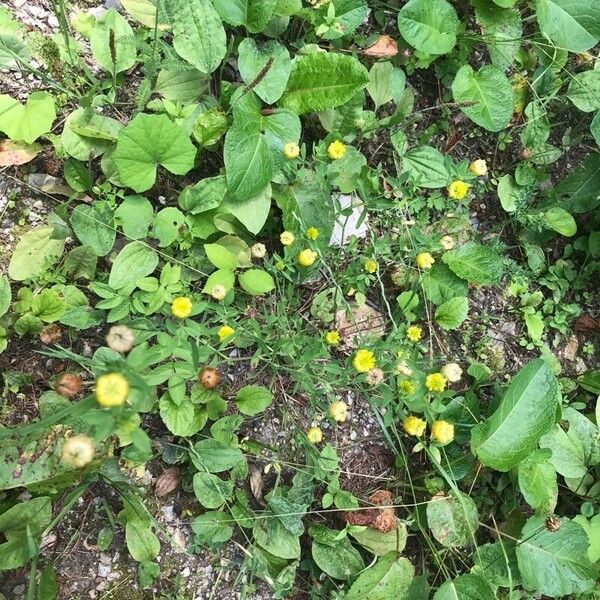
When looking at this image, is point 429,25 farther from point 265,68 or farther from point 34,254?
point 34,254

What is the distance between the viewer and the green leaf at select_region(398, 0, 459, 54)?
2.23m

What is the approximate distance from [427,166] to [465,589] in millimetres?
1442

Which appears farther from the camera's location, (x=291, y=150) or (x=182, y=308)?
(x=291, y=150)

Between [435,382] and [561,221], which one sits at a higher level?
[561,221]

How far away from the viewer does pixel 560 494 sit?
7.74 ft

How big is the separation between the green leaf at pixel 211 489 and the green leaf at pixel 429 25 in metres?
1.63

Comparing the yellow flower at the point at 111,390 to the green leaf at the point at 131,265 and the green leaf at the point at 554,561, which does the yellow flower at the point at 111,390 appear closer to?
the green leaf at the point at 131,265

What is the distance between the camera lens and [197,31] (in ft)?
6.59

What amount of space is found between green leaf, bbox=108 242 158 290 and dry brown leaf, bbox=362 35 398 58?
42.4 inches

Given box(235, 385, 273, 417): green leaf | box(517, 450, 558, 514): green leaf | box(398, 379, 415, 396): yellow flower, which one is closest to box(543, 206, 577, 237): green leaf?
box(517, 450, 558, 514): green leaf

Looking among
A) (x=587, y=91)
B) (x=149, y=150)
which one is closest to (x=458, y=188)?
(x=587, y=91)

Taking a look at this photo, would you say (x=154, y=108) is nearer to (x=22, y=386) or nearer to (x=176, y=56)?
(x=176, y=56)

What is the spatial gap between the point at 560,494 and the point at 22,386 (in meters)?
1.94

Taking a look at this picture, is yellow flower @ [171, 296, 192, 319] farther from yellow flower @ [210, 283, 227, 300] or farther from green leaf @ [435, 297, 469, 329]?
green leaf @ [435, 297, 469, 329]
